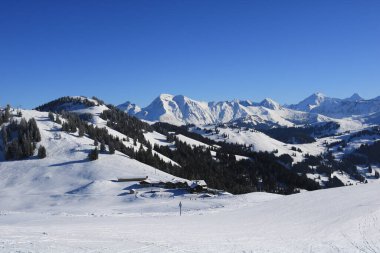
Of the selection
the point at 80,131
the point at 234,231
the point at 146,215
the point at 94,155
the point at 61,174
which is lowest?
the point at 146,215

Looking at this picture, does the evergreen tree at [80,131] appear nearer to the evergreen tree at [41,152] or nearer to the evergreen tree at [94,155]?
the evergreen tree at [41,152]

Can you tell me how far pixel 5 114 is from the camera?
170625mm

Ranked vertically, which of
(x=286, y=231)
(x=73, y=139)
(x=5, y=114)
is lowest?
(x=286, y=231)

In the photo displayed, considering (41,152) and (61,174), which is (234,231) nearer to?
(61,174)

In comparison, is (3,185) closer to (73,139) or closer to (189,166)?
(73,139)

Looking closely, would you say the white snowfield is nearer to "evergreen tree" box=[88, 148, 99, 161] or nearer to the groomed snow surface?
the groomed snow surface

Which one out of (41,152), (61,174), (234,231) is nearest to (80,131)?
(41,152)

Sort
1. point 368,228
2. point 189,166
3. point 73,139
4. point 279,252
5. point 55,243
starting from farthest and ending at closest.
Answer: point 189,166 → point 73,139 → point 368,228 → point 279,252 → point 55,243

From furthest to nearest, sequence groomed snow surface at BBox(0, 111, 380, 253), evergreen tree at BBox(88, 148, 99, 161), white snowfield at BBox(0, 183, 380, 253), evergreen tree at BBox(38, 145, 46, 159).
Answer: evergreen tree at BBox(38, 145, 46, 159) < evergreen tree at BBox(88, 148, 99, 161) < groomed snow surface at BBox(0, 111, 380, 253) < white snowfield at BBox(0, 183, 380, 253)

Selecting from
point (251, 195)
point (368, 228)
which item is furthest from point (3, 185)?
point (368, 228)

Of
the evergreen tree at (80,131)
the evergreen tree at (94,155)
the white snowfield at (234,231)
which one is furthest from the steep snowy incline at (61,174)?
the white snowfield at (234,231)

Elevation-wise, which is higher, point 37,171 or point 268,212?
point 37,171

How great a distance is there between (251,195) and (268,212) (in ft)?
90.4

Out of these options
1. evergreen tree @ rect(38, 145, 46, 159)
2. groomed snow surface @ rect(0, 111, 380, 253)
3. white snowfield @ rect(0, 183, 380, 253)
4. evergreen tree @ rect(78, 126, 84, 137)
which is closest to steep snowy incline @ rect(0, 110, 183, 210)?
groomed snow surface @ rect(0, 111, 380, 253)
